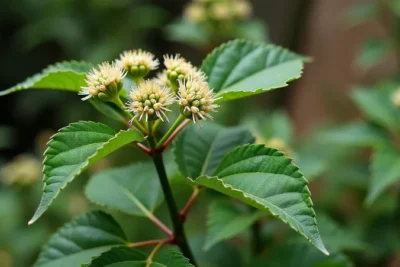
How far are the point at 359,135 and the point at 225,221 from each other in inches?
17.7

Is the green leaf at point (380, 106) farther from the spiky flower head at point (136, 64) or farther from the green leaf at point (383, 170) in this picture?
the spiky flower head at point (136, 64)

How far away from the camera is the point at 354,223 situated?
4.43 feet

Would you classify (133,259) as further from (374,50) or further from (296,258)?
(374,50)

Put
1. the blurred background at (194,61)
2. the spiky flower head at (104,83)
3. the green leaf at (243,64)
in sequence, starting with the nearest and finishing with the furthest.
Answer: the spiky flower head at (104,83)
the green leaf at (243,64)
the blurred background at (194,61)

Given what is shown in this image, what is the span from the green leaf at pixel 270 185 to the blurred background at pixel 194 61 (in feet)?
1.46

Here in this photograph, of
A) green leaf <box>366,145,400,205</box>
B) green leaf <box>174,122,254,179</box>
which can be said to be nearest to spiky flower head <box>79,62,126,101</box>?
green leaf <box>174,122,254,179</box>

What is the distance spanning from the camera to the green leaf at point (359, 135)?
114 cm

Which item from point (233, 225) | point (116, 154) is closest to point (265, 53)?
point (233, 225)

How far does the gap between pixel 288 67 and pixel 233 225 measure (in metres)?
0.29

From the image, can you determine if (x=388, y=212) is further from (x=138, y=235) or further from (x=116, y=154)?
(x=116, y=154)

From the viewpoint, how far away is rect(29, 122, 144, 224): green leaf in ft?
1.82

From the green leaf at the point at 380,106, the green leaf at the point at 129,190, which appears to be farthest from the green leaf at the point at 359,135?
the green leaf at the point at 129,190

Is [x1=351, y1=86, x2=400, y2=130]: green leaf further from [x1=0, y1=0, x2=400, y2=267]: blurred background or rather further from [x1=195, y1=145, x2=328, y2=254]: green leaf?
[x1=195, y1=145, x2=328, y2=254]: green leaf

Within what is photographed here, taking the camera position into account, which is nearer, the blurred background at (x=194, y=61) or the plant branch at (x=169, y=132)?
the plant branch at (x=169, y=132)
